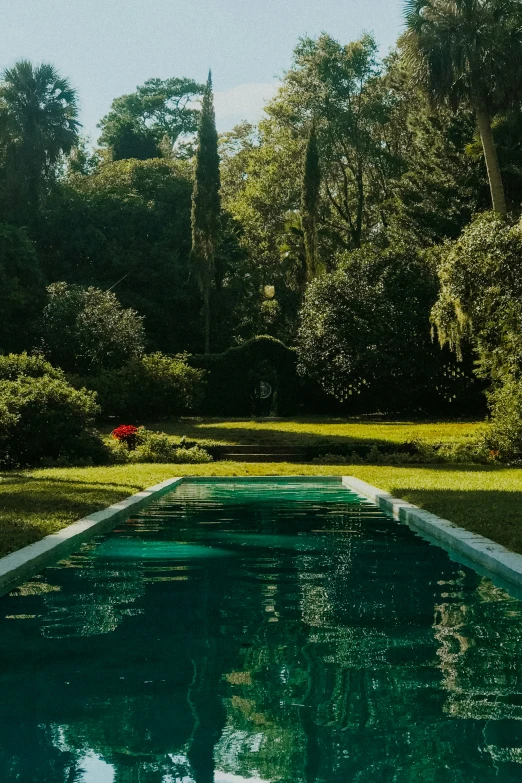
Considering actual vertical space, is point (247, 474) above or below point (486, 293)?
below

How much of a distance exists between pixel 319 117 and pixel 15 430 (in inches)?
1275

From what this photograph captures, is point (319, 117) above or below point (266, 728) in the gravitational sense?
above

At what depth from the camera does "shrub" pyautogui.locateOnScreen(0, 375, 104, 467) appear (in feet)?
69.4

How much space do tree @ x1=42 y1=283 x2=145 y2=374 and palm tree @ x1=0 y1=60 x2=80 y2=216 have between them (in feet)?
26.9

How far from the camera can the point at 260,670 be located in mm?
5527

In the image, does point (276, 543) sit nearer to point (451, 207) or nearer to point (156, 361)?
point (156, 361)

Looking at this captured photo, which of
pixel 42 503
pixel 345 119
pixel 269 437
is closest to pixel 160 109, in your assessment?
pixel 345 119

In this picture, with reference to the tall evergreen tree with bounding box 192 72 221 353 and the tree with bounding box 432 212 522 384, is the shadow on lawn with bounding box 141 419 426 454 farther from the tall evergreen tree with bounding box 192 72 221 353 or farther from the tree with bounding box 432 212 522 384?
the tall evergreen tree with bounding box 192 72 221 353

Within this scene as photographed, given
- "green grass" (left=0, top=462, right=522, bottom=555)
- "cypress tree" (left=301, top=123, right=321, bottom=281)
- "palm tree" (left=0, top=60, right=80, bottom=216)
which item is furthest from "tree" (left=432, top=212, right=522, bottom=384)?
"palm tree" (left=0, top=60, right=80, bottom=216)

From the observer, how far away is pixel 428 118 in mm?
41656

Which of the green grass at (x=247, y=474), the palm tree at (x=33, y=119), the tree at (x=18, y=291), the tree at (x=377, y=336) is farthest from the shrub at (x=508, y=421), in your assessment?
the palm tree at (x=33, y=119)

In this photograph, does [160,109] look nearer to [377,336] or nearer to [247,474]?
[377,336]

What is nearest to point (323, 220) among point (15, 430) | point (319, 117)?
point (319, 117)

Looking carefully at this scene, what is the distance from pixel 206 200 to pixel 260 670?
3873cm
